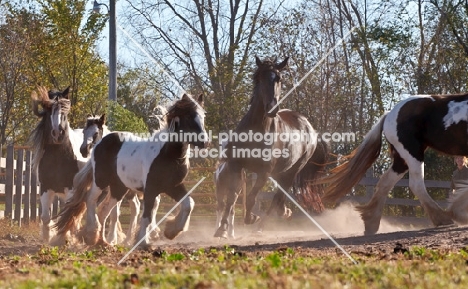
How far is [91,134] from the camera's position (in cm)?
1402

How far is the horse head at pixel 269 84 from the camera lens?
12055 mm

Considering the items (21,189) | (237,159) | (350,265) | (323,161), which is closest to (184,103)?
→ (237,159)

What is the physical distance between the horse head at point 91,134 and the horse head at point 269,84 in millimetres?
3168

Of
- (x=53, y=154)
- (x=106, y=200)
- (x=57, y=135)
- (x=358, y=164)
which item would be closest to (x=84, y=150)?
(x=53, y=154)

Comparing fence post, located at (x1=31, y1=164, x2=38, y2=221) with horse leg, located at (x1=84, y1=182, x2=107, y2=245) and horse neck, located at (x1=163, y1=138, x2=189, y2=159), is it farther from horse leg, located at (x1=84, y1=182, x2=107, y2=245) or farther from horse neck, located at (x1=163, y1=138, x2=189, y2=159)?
horse neck, located at (x1=163, y1=138, x2=189, y2=159)

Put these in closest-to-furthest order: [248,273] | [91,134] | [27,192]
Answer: [248,273], [91,134], [27,192]

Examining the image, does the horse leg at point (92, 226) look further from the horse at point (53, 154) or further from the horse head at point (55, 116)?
the horse head at point (55, 116)

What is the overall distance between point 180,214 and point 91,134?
160 inches

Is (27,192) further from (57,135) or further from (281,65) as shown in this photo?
(281,65)

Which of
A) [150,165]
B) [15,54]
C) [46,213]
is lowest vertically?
[46,213]

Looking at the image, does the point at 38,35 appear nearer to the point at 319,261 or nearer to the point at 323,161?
the point at 323,161

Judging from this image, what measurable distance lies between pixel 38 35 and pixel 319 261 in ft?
68.6

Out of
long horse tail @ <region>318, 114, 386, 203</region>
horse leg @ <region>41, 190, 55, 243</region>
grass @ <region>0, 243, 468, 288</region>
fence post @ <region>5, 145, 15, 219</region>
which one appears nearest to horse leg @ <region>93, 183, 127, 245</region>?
horse leg @ <region>41, 190, 55, 243</region>

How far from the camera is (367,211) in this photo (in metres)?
12.5
